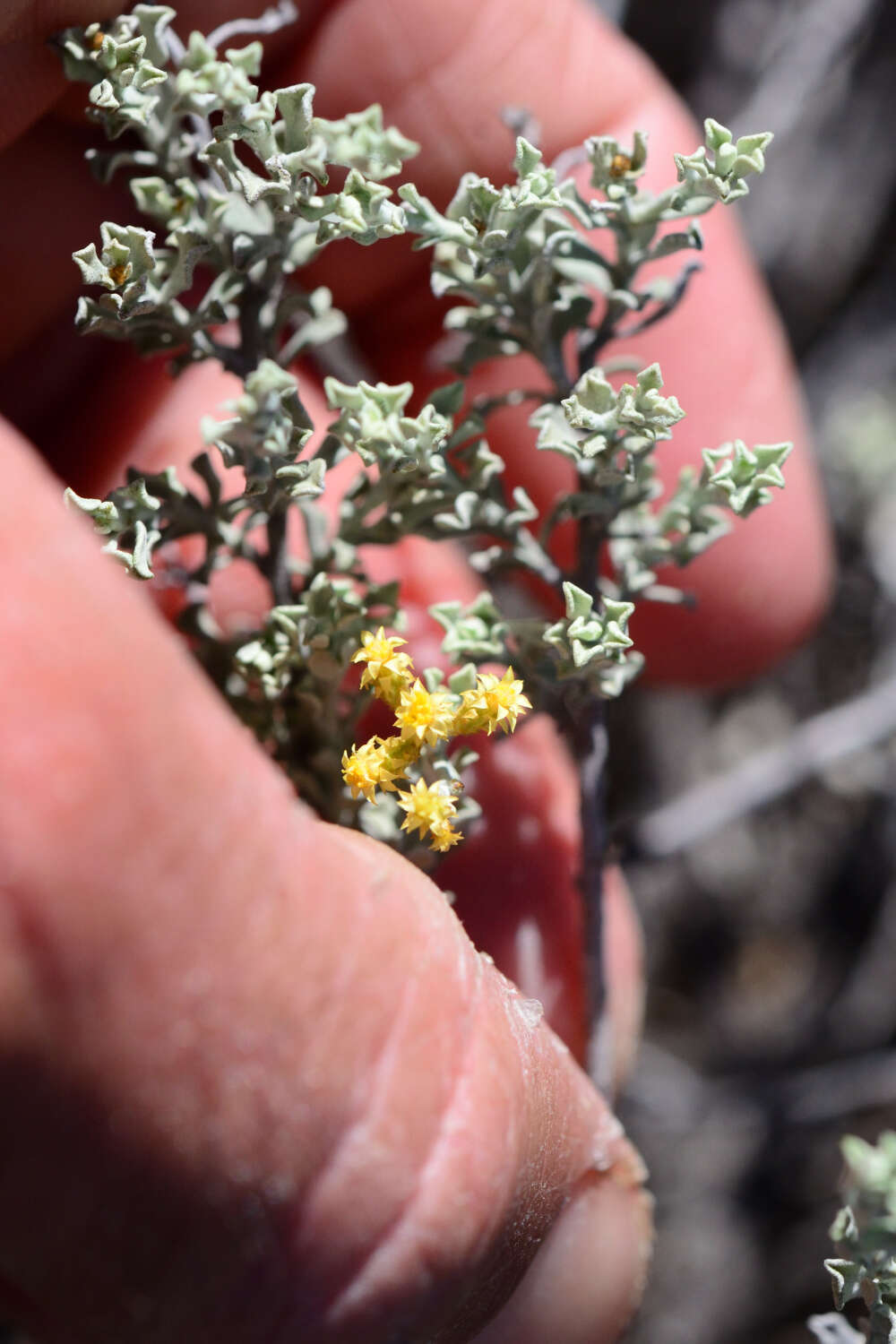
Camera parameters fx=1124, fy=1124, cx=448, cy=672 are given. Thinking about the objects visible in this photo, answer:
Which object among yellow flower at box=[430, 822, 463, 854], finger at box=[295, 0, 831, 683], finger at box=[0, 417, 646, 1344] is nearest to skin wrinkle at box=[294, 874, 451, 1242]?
finger at box=[0, 417, 646, 1344]

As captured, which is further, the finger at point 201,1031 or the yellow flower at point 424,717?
the yellow flower at point 424,717

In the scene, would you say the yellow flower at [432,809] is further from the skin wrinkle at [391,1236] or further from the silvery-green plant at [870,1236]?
the silvery-green plant at [870,1236]

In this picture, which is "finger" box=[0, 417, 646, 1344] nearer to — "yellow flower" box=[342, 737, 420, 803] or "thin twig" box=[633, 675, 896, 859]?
"yellow flower" box=[342, 737, 420, 803]

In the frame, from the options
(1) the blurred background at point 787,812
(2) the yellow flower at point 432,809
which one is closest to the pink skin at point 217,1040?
(2) the yellow flower at point 432,809

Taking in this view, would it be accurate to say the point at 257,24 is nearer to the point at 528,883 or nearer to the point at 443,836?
the point at 443,836

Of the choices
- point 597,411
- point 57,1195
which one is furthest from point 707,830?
point 57,1195

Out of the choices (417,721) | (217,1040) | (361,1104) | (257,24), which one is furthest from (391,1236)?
(257,24)
